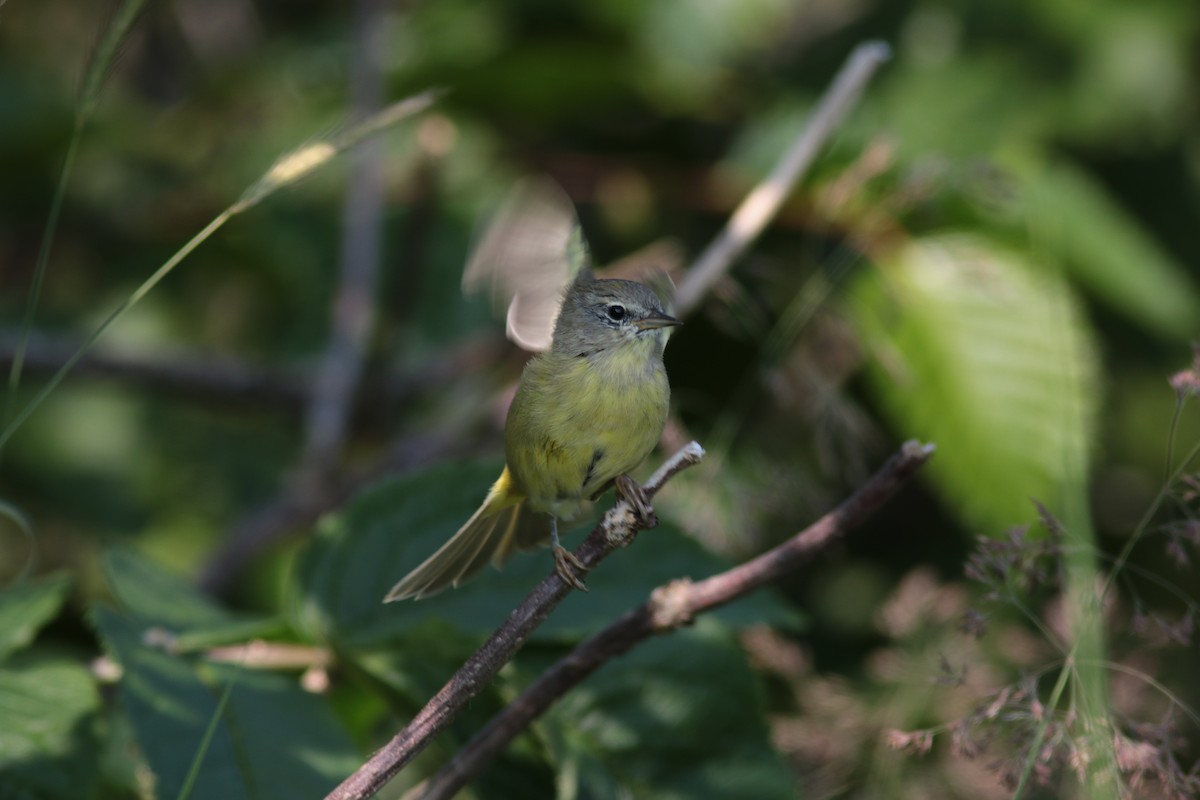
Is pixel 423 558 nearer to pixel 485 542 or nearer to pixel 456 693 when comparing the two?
pixel 485 542

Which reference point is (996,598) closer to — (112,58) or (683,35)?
(112,58)

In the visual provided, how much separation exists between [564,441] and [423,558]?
0.38 m

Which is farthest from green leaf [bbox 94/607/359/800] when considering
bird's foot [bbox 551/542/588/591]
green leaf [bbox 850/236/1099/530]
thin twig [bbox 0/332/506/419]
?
thin twig [bbox 0/332/506/419]

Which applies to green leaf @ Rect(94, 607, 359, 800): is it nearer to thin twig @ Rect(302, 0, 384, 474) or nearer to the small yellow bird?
the small yellow bird

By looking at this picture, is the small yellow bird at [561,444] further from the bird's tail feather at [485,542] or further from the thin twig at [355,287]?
the thin twig at [355,287]

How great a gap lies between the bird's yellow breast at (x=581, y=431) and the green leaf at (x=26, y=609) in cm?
82

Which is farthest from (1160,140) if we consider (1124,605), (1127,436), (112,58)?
(112,58)

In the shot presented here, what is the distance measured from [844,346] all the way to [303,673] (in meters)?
1.61

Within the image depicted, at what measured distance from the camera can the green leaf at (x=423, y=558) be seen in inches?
74.9

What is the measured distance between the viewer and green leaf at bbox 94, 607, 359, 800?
1633mm

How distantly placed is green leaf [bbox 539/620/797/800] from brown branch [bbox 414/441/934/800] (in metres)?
0.30

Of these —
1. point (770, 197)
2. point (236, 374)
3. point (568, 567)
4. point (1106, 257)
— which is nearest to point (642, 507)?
point (568, 567)

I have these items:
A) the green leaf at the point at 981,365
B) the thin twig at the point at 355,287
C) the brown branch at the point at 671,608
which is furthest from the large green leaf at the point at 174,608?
the green leaf at the point at 981,365

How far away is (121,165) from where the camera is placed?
14.9ft
